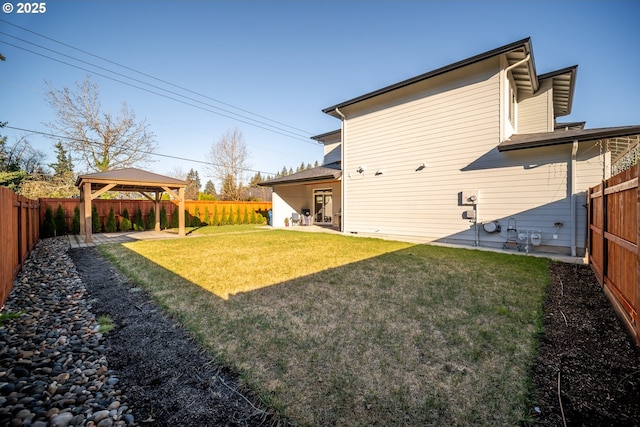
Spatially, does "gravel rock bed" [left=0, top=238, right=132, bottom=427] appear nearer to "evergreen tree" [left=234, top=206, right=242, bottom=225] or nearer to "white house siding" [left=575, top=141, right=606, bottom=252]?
"white house siding" [left=575, top=141, right=606, bottom=252]

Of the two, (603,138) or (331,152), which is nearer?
(603,138)

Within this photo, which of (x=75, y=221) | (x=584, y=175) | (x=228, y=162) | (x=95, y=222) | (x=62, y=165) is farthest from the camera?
(x=228, y=162)

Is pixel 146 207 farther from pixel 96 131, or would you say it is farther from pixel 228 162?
pixel 228 162

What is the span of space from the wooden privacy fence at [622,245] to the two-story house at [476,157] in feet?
11.5

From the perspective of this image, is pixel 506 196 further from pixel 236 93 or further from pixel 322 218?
pixel 236 93

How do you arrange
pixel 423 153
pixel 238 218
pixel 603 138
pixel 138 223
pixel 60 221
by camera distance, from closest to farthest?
pixel 603 138
pixel 423 153
pixel 60 221
pixel 138 223
pixel 238 218

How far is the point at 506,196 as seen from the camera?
774 cm

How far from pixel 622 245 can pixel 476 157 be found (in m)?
5.85

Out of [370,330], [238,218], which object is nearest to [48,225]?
[238,218]

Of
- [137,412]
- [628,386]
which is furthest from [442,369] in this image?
[137,412]

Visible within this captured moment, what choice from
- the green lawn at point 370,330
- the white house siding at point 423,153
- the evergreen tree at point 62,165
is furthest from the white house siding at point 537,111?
the evergreen tree at point 62,165

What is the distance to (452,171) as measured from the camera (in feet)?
28.3

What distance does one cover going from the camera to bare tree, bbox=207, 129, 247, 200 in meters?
25.8

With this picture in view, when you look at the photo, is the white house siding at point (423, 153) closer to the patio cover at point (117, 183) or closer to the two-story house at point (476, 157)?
the two-story house at point (476, 157)
